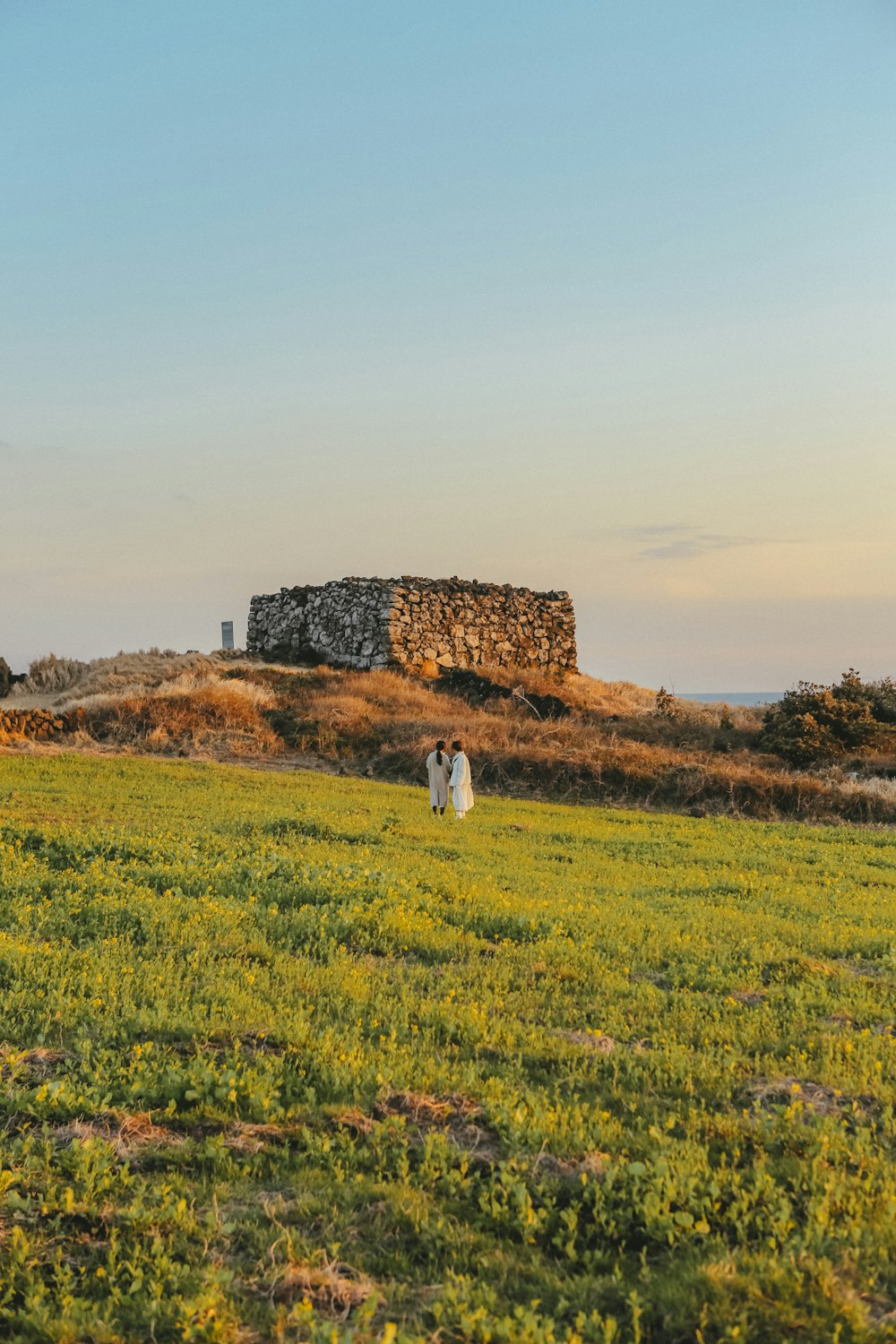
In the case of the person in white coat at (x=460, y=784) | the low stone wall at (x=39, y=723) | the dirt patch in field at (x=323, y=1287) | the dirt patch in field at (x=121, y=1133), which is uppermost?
the low stone wall at (x=39, y=723)

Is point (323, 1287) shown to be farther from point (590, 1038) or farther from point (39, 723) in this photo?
point (39, 723)

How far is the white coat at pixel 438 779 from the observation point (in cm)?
1992

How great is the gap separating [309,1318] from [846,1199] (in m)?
2.72

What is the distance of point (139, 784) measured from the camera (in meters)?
20.9

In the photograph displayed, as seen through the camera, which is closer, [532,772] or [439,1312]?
[439,1312]

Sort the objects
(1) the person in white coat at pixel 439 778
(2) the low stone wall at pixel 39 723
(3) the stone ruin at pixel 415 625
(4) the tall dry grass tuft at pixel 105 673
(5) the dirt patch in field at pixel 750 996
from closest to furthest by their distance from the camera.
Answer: (5) the dirt patch in field at pixel 750 996, (1) the person in white coat at pixel 439 778, (2) the low stone wall at pixel 39 723, (4) the tall dry grass tuft at pixel 105 673, (3) the stone ruin at pixel 415 625

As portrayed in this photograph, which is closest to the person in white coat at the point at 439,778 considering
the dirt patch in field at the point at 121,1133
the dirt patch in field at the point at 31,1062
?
the dirt patch in field at the point at 31,1062

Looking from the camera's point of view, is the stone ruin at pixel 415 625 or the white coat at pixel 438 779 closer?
the white coat at pixel 438 779

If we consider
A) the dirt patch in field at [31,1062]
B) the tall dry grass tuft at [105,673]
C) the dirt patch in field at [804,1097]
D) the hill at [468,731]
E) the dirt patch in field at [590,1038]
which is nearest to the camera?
the dirt patch in field at [804,1097]

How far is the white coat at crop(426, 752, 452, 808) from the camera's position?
19.9 m

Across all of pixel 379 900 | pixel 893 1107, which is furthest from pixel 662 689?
pixel 893 1107

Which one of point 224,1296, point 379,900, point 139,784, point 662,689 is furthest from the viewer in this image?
point 662,689

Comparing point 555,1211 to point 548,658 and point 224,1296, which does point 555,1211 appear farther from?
point 548,658

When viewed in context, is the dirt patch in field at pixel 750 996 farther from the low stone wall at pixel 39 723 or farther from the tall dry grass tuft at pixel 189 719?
the low stone wall at pixel 39 723
